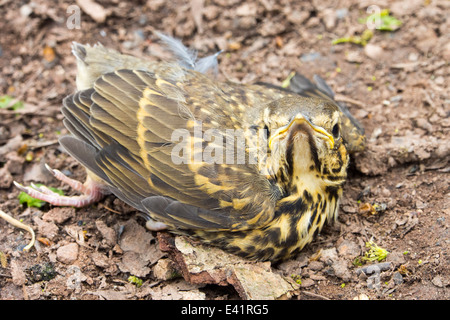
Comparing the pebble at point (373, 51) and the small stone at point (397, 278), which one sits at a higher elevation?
the pebble at point (373, 51)

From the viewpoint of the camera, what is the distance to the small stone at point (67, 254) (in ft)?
14.5

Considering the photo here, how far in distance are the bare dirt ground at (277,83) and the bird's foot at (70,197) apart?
0.10 m

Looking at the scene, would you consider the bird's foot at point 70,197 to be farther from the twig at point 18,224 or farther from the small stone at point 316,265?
the small stone at point 316,265

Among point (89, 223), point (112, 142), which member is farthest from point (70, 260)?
point (112, 142)

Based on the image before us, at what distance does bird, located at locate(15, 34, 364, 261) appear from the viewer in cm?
412

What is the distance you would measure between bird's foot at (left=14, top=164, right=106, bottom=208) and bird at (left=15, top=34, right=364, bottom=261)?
0.25 ft

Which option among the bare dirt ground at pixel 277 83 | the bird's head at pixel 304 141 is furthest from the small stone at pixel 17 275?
the bird's head at pixel 304 141

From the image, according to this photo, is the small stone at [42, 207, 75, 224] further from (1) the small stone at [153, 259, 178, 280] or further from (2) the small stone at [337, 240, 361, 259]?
(2) the small stone at [337, 240, 361, 259]

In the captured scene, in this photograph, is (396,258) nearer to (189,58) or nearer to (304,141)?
(304,141)

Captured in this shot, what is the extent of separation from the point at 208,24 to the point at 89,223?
9.93 feet

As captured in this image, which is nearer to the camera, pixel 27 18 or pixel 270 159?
pixel 270 159

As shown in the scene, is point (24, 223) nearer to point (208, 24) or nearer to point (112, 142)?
point (112, 142)

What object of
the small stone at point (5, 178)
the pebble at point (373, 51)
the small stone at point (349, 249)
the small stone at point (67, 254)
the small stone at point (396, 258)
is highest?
the pebble at point (373, 51)

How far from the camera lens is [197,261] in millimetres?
4180
